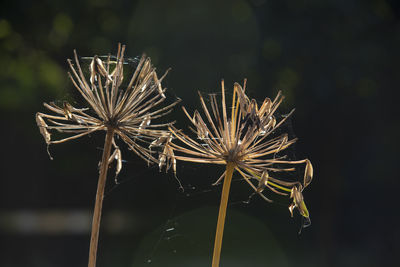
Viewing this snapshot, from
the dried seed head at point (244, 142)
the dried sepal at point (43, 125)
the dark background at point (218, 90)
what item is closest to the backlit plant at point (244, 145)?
the dried seed head at point (244, 142)

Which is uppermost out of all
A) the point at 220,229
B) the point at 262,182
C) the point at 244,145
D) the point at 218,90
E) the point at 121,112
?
the point at 218,90

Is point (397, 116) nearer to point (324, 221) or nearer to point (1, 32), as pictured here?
point (324, 221)

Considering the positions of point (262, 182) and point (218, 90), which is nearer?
point (262, 182)

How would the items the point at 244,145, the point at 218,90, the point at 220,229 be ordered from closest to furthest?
the point at 220,229 → the point at 244,145 → the point at 218,90

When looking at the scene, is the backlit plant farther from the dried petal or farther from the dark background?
the dark background

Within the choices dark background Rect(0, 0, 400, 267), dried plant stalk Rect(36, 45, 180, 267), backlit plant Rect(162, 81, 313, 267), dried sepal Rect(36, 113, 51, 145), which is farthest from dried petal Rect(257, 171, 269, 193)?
dark background Rect(0, 0, 400, 267)

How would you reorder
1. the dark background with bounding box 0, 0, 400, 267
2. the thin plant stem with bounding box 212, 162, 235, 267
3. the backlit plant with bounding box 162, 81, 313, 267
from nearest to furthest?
1. the thin plant stem with bounding box 212, 162, 235, 267
2. the backlit plant with bounding box 162, 81, 313, 267
3. the dark background with bounding box 0, 0, 400, 267

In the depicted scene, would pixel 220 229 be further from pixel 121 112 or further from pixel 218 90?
pixel 218 90

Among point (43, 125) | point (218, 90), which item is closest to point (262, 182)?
point (43, 125)
